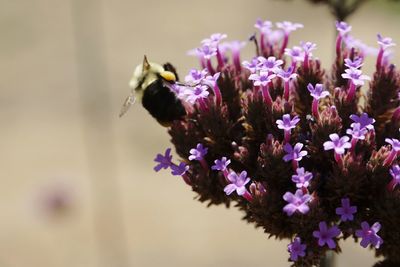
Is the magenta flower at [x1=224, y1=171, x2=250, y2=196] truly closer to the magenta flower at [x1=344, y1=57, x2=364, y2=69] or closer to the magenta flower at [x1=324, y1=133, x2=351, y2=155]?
the magenta flower at [x1=324, y1=133, x2=351, y2=155]

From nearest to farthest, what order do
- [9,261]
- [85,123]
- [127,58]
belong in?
[9,261], [85,123], [127,58]

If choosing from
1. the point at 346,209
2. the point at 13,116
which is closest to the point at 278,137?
the point at 346,209

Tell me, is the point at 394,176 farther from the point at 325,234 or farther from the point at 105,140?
the point at 105,140

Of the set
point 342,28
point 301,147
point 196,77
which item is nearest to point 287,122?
point 301,147

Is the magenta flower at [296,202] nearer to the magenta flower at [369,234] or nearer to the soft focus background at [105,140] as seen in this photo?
the magenta flower at [369,234]

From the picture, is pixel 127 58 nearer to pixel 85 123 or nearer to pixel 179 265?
pixel 85 123
